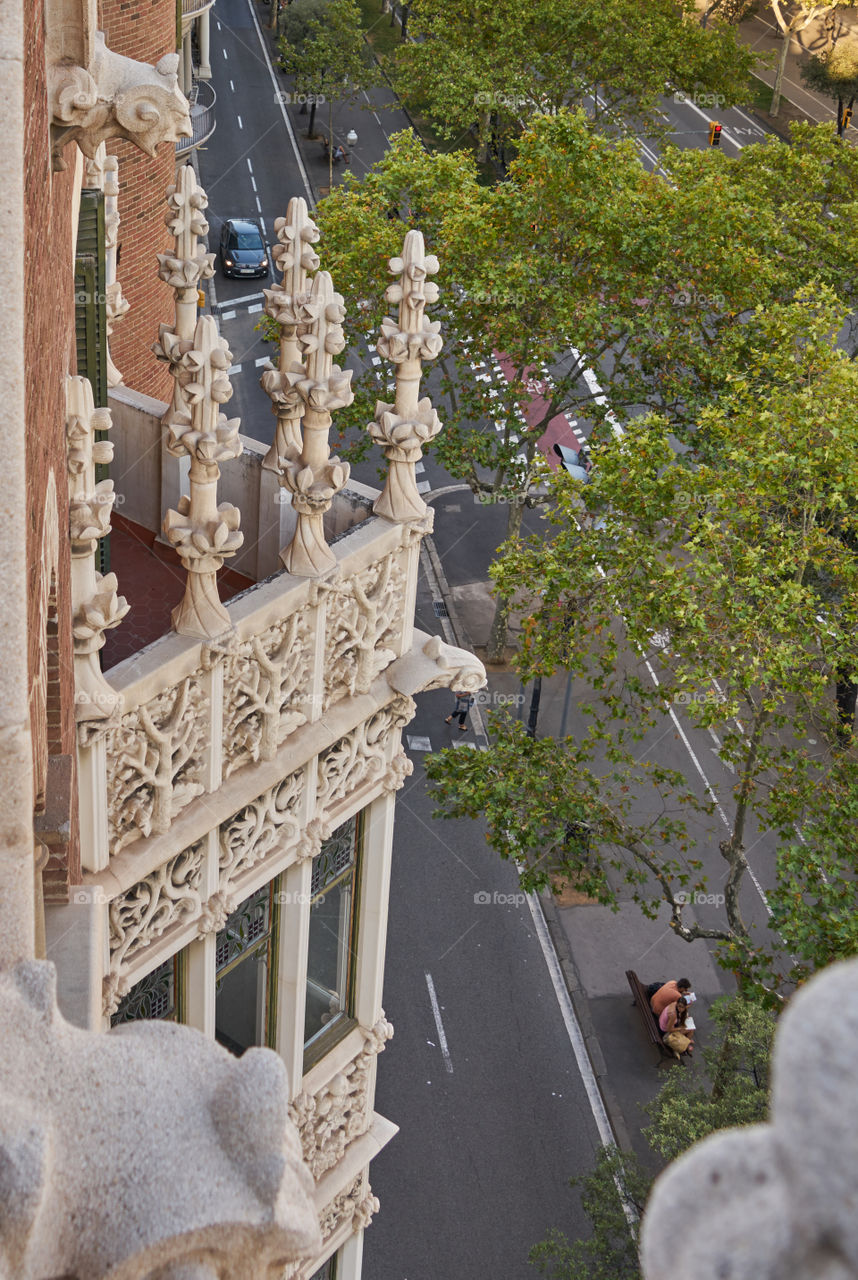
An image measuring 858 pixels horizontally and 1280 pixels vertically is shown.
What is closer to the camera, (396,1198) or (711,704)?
(711,704)

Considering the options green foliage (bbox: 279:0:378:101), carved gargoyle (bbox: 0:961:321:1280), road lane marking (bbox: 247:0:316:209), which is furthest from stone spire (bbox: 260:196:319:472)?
green foliage (bbox: 279:0:378:101)

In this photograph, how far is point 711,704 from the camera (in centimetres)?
2197

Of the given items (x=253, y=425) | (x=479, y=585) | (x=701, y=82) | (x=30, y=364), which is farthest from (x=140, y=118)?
(x=701, y=82)

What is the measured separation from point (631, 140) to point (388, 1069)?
77.1ft

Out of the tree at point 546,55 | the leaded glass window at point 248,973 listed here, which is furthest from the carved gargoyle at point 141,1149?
the tree at point 546,55

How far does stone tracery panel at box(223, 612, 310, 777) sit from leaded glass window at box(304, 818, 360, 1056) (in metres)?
2.69

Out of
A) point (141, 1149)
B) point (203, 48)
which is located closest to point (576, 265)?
point (203, 48)

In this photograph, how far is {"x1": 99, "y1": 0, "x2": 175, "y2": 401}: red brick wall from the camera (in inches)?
859

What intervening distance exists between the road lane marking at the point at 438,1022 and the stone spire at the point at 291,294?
20295 mm

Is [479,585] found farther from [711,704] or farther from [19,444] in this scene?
[19,444]

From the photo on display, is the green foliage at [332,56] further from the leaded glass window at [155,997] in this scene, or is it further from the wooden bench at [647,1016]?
the leaded glass window at [155,997]

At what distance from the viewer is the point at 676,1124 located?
23406 mm

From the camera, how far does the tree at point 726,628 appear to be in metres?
22.5

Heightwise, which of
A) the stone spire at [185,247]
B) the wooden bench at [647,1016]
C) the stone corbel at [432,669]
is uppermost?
the stone spire at [185,247]
